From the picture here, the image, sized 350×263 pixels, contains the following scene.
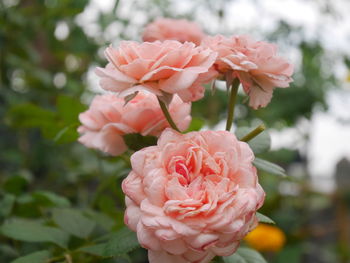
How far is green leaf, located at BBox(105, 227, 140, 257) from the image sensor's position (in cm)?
43

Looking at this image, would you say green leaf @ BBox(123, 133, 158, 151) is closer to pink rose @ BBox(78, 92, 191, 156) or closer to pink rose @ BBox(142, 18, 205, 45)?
pink rose @ BBox(78, 92, 191, 156)

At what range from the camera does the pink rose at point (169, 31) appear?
2.16 ft

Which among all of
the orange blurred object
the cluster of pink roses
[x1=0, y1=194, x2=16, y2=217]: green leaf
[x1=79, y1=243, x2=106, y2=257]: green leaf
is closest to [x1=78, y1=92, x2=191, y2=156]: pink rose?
the cluster of pink roses

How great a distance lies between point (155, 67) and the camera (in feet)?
1.31

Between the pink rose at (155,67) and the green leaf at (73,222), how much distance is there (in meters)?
0.26

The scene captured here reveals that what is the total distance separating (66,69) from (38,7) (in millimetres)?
410

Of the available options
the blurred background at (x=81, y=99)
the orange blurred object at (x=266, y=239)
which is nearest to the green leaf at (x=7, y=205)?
the blurred background at (x=81, y=99)

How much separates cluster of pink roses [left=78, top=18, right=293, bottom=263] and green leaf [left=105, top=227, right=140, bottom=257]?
7cm

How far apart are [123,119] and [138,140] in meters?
0.03

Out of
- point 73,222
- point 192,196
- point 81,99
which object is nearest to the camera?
point 192,196

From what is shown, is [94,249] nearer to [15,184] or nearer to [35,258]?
[35,258]

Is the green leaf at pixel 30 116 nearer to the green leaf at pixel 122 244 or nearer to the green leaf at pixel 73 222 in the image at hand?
the green leaf at pixel 73 222

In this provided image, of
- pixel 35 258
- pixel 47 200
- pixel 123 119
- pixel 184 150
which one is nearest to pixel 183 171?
pixel 184 150

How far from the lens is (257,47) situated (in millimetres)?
455
